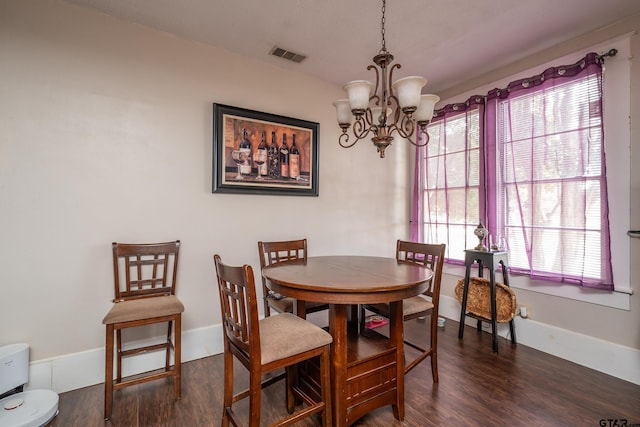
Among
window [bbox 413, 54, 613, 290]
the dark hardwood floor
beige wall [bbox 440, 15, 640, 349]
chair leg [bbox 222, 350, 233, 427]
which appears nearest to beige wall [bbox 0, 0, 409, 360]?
the dark hardwood floor

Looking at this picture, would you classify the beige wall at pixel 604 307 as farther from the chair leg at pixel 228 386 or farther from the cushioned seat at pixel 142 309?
the cushioned seat at pixel 142 309

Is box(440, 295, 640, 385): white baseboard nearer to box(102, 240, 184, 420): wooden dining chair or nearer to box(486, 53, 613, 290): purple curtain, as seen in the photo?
box(486, 53, 613, 290): purple curtain

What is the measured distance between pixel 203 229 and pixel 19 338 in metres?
1.33

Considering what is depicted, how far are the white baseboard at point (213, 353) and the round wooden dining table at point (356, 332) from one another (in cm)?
118

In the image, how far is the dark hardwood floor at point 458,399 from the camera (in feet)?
5.72

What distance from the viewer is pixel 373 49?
2.68 meters

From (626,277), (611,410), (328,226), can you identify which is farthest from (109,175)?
(626,277)

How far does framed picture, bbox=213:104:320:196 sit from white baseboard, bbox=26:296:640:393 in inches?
53.0

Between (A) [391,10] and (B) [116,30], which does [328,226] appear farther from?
(B) [116,30]

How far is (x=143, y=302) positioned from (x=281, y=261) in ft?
3.49

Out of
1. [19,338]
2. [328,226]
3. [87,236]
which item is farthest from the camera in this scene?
[328,226]

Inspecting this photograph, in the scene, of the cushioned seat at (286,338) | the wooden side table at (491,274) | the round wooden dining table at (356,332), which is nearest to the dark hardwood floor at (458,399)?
the round wooden dining table at (356,332)

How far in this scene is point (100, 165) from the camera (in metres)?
2.19

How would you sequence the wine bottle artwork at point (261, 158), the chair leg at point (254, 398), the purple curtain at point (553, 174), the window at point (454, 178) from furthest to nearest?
the window at point (454, 178) < the wine bottle artwork at point (261, 158) < the purple curtain at point (553, 174) < the chair leg at point (254, 398)
